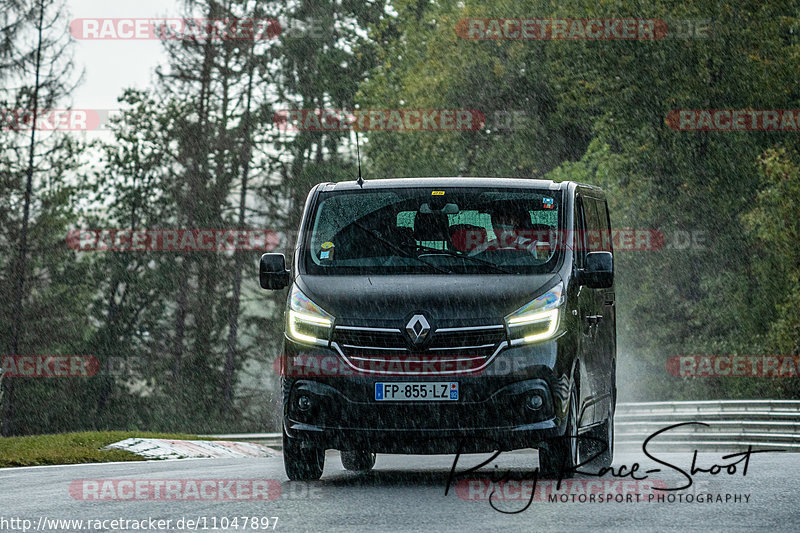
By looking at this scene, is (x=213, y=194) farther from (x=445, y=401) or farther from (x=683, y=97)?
(x=445, y=401)

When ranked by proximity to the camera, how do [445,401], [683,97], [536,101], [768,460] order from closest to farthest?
[445,401], [768,460], [683,97], [536,101]

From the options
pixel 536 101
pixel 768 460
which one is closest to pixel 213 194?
pixel 536 101

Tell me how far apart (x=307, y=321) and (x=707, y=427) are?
2085 cm

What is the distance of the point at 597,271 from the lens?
10.1m

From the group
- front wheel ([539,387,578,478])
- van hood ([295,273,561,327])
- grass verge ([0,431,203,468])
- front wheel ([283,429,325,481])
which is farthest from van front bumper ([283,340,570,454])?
grass verge ([0,431,203,468])

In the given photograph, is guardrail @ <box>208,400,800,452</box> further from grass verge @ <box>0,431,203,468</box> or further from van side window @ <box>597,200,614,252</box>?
van side window @ <box>597,200,614,252</box>

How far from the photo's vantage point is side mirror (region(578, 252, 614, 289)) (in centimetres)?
1010

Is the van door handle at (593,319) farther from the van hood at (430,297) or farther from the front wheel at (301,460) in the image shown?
the front wheel at (301,460)

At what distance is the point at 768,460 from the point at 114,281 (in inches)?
1461

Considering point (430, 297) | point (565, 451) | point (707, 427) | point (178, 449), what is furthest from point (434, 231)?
point (707, 427)

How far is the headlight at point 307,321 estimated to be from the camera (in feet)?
31.7

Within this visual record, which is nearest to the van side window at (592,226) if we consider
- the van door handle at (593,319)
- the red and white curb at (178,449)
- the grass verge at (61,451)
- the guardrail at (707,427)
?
the van door handle at (593,319)

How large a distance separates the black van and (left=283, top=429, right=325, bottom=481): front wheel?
0.04 feet

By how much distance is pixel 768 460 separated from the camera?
14523 mm
